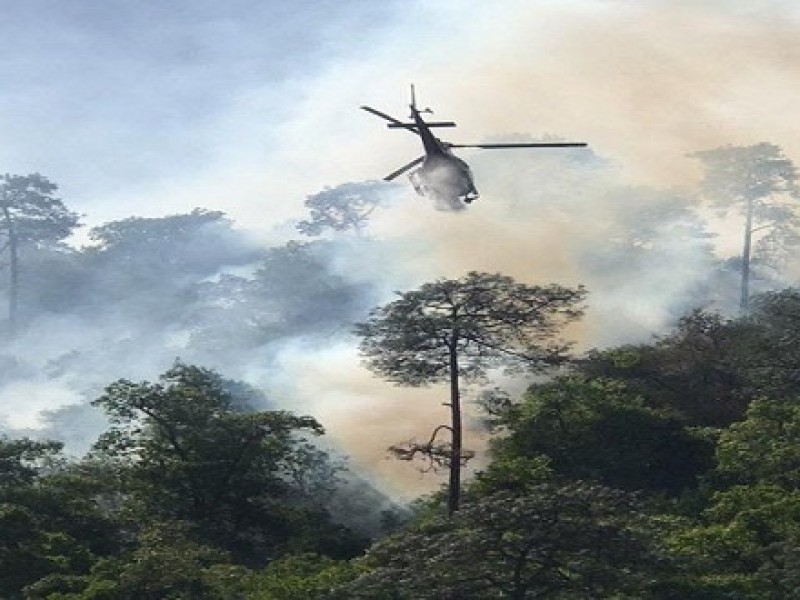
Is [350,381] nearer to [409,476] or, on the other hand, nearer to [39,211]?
[409,476]

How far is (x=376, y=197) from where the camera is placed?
107 m

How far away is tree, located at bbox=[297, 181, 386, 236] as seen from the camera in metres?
106

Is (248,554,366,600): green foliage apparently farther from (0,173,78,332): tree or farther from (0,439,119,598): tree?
(0,173,78,332): tree

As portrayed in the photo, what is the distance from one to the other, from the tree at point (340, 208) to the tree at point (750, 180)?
3653 cm

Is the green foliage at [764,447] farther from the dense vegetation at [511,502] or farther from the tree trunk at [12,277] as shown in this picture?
the tree trunk at [12,277]

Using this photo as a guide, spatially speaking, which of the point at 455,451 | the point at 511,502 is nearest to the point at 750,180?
the point at 455,451

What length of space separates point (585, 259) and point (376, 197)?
30052mm

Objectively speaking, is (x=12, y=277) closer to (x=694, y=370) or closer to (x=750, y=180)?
(x=750, y=180)

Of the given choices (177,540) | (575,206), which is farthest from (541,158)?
(177,540)

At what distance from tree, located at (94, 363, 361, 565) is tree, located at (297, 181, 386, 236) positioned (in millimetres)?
65554

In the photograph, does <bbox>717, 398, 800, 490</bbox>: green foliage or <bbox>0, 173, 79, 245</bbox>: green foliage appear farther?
<bbox>0, 173, 79, 245</bbox>: green foliage

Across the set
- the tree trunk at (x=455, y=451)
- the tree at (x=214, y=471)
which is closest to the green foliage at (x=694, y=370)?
the tree trunk at (x=455, y=451)

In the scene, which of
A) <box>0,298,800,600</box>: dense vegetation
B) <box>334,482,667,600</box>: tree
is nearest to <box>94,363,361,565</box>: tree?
<box>0,298,800,600</box>: dense vegetation

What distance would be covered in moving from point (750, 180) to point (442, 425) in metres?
51.3
